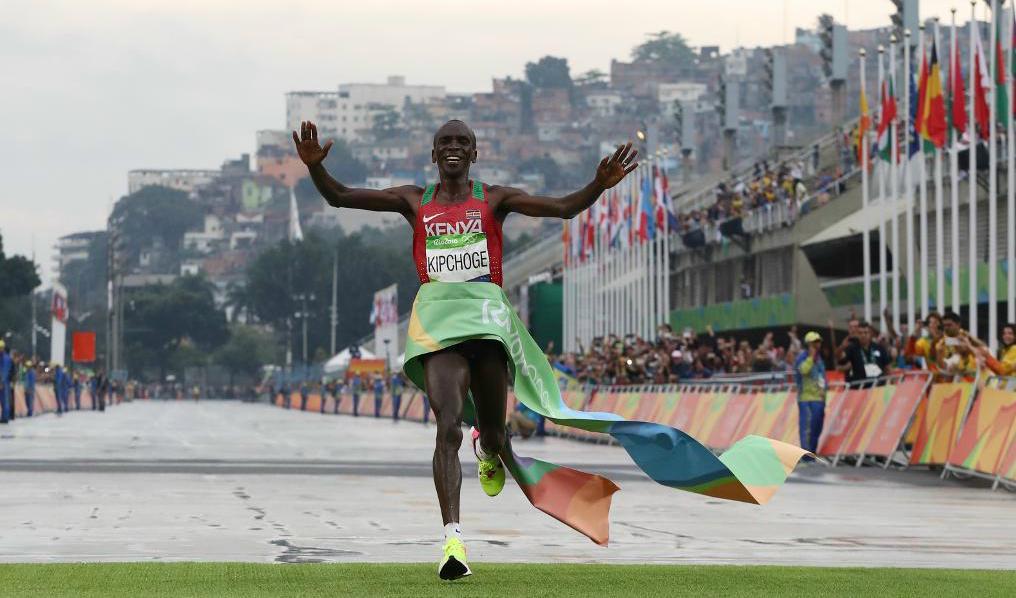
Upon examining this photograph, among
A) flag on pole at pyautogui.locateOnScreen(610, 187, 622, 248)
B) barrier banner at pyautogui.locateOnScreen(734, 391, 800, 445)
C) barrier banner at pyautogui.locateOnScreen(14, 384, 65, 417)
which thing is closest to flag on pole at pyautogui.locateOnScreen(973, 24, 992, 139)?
barrier banner at pyautogui.locateOnScreen(734, 391, 800, 445)

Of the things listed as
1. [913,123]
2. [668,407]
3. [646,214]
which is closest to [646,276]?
[646,214]

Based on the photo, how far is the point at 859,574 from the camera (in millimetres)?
10680

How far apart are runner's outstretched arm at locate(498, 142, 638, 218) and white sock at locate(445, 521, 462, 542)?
161 centimetres

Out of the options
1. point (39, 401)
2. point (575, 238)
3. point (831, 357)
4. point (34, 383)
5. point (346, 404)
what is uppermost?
point (575, 238)

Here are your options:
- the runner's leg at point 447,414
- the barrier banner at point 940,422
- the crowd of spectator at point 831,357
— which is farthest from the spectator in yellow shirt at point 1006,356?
the runner's leg at point 447,414

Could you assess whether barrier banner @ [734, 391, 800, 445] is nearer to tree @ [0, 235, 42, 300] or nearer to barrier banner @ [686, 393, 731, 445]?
barrier banner @ [686, 393, 731, 445]

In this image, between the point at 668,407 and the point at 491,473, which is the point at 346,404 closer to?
the point at 668,407

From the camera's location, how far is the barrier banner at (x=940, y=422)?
22594 millimetres

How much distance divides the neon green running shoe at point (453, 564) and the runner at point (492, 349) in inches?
30.0

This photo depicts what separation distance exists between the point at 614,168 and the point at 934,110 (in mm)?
26223

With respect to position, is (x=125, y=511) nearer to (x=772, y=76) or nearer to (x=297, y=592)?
(x=297, y=592)

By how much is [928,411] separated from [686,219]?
177 ft

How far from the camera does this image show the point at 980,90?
1367 inches

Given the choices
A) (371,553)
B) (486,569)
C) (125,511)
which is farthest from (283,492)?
(486,569)
